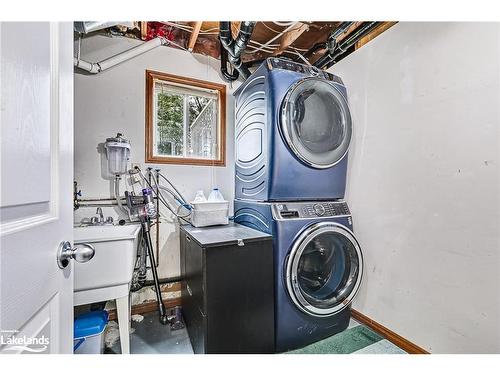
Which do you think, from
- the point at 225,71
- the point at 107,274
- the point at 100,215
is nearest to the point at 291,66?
the point at 225,71

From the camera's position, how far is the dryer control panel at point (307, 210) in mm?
1569

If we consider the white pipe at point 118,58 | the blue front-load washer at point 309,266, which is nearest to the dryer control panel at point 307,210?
the blue front-load washer at point 309,266

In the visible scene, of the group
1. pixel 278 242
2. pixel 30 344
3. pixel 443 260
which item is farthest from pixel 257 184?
pixel 30 344

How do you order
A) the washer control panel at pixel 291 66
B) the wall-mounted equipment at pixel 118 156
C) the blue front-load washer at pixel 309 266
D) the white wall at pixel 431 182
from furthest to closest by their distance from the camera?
the wall-mounted equipment at pixel 118 156 < the washer control panel at pixel 291 66 < the blue front-load washer at pixel 309 266 < the white wall at pixel 431 182

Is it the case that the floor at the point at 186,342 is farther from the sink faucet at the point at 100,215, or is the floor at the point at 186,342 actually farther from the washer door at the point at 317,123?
the washer door at the point at 317,123

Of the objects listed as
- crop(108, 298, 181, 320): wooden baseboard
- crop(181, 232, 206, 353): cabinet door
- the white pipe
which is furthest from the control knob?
the white pipe

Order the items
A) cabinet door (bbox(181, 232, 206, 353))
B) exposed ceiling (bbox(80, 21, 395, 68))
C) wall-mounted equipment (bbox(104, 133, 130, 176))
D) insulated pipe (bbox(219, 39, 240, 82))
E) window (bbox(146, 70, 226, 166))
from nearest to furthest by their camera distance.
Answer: cabinet door (bbox(181, 232, 206, 353)) < wall-mounted equipment (bbox(104, 133, 130, 176)) < exposed ceiling (bbox(80, 21, 395, 68)) < window (bbox(146, 70, 226, 166)) < insulated pipe (bbox(219, 39, 240, 82))

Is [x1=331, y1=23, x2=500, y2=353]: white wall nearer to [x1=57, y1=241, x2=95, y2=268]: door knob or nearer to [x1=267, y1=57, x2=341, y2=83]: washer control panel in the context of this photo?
[x1=267, y1=57, x2=341, y2=83]: washer control panel

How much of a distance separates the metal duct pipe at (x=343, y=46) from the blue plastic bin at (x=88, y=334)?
2.70m

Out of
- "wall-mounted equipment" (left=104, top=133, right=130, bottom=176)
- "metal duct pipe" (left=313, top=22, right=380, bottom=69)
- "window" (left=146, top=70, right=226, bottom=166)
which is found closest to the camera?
"metal duct pipe" (left=313, top=22, right=380, bottom=69)

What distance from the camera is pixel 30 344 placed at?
1.75 ft

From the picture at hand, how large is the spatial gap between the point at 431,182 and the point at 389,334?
3.72 ft

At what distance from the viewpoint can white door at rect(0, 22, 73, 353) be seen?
1.52 feet

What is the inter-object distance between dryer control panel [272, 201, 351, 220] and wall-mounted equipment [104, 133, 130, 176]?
1.29 m
